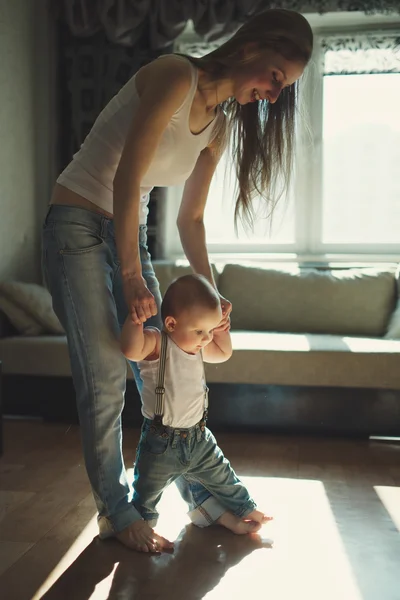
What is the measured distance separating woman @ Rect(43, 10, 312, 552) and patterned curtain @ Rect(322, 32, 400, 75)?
8.43 feet

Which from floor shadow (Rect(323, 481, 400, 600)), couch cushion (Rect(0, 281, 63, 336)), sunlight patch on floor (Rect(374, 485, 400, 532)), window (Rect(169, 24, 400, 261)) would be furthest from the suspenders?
window (Rect(169, 24, 400, 261))

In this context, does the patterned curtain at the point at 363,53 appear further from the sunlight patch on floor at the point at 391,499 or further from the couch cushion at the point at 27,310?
the sunlight patch on floor at the point at 391,499

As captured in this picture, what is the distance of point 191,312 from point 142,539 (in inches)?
21.7

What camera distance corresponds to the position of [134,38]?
4.20m

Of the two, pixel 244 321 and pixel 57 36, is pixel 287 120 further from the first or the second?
pixel 57 36

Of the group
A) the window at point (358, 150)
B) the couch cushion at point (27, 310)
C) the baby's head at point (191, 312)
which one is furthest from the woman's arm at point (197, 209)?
the window at point (358, 150)

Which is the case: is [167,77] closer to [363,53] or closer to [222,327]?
[222,327]

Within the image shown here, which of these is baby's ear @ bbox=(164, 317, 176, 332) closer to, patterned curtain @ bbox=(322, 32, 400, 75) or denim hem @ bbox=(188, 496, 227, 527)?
denim hem @ bbox=(188, 496, 227, 527)

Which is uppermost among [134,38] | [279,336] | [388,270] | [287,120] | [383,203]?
[134,38]

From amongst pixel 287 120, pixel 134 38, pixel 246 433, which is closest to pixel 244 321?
pixel 246 433

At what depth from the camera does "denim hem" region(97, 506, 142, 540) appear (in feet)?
5.68

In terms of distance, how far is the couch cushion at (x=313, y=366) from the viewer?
9.93ft

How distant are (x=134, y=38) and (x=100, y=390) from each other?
3072 millimetres

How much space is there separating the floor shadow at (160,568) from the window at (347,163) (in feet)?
8.56
